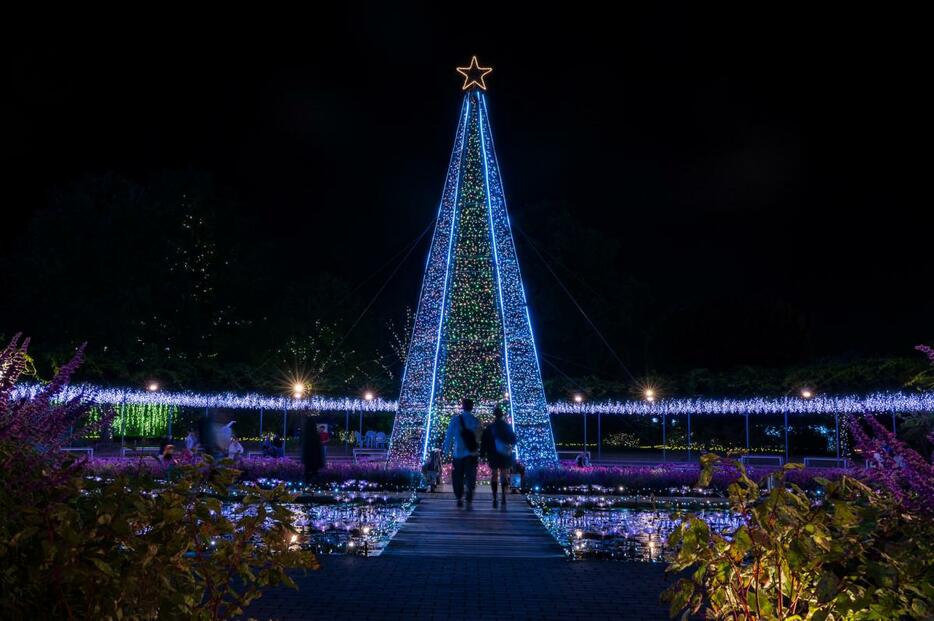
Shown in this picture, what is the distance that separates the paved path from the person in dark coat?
2261 millimetres

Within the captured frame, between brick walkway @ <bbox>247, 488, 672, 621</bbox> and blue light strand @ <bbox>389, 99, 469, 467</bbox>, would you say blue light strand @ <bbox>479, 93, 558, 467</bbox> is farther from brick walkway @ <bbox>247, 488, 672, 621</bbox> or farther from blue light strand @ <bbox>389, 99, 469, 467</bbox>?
brick walkway @ <bbox>247, 488, 672, 621</bbox>

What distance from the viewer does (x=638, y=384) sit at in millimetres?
30578

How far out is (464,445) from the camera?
1220 centimetres

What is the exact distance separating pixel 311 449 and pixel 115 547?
1162 centimetres

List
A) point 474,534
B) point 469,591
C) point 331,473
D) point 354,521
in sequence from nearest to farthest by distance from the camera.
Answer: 1. point 469,591
2. point 474,534
3. point 354,521
4. point 331,473

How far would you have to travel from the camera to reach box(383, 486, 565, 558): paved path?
915 centimetres

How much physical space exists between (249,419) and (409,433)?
25.1 meters

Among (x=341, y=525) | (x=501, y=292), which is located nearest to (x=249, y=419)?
(x=501, y=292)

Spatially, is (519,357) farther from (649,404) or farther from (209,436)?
(649,404)

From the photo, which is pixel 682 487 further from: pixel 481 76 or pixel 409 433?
pixel 481 76

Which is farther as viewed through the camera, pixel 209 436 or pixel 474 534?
pixel 209 436

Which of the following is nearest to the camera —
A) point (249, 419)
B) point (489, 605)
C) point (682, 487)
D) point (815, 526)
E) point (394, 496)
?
point (815, 526)

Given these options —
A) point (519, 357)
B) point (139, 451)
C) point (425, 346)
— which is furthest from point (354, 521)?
point (139, 451)

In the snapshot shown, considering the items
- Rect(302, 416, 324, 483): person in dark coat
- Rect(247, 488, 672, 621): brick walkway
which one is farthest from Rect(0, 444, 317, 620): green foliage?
Rect(302, 416, 324, 483): person in dark coat
